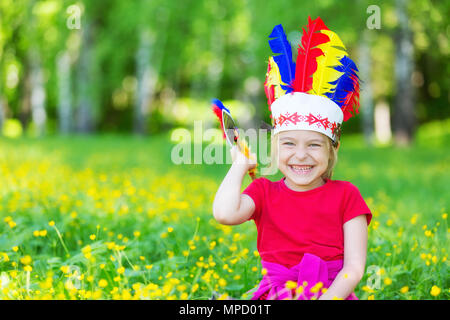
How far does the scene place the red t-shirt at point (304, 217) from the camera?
2635 millimetres

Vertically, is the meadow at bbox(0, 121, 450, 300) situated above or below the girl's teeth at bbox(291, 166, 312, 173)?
below

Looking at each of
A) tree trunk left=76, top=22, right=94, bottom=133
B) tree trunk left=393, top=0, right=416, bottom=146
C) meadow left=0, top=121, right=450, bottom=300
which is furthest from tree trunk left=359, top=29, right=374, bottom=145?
tree trunk left=76, top=22, right=94, bottom=133

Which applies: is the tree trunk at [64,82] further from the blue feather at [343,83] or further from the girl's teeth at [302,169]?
the girl's teeth at [302,169]

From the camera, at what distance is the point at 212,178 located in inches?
336

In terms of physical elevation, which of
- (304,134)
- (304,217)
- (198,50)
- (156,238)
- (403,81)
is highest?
(198,50)

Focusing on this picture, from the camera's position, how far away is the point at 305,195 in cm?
269

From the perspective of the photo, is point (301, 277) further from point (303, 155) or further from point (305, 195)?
point (303, 155)

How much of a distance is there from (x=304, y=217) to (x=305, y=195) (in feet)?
0.37

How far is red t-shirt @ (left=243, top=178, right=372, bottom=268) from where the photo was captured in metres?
2.63

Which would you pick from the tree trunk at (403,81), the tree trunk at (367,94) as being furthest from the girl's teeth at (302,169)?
the tree trunk at (367,94)

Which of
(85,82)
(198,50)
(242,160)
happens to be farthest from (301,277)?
(85,82)

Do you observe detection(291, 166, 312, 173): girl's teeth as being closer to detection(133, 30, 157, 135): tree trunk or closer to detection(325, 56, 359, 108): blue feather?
detection(325, 56, 359, 108): blue feather

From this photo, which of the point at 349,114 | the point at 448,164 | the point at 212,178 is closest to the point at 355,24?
the point at 448,164

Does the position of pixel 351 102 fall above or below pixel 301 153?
above
